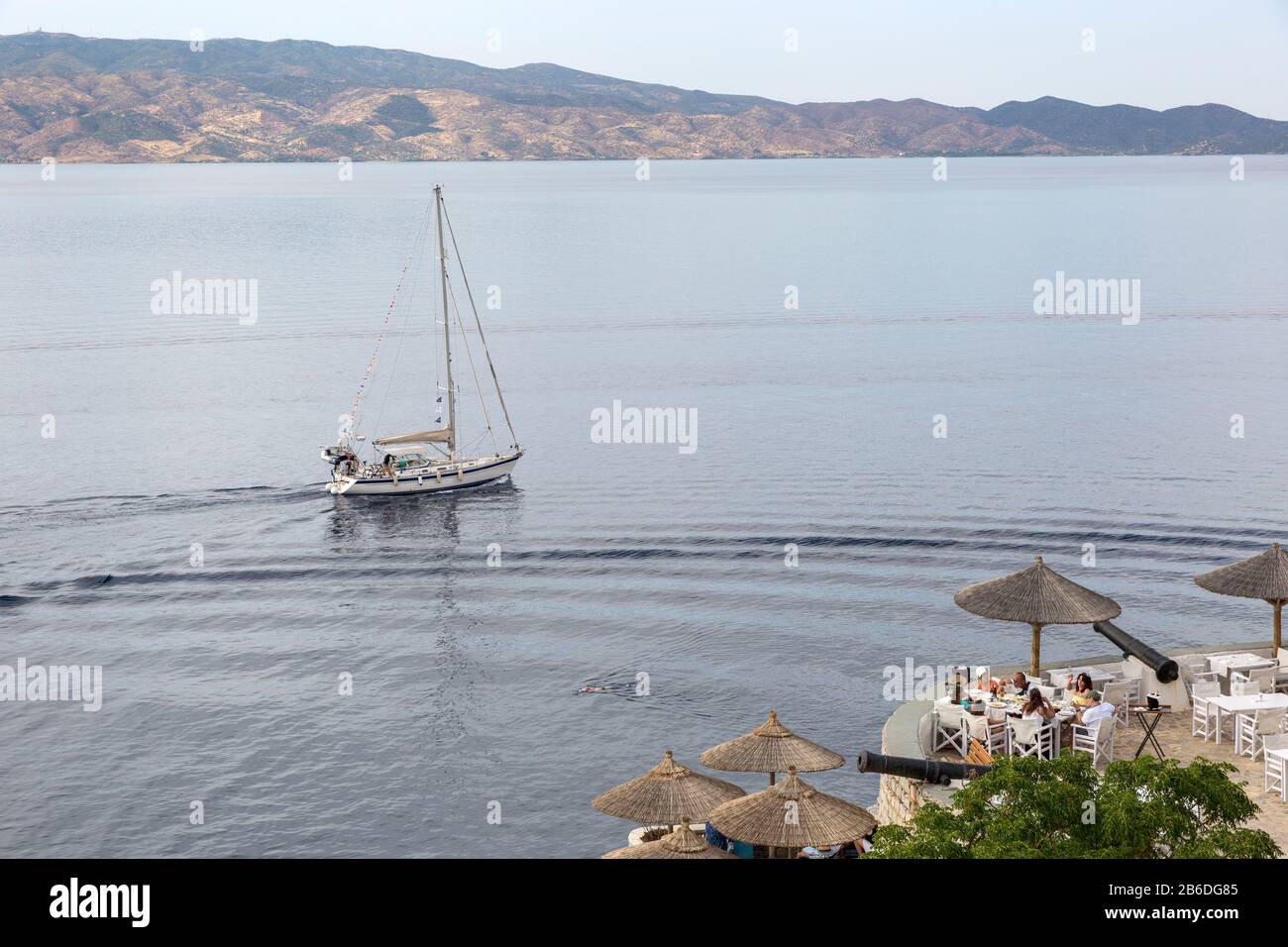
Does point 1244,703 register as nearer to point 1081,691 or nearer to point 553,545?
point 1081,691

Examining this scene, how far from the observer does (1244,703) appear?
21141 millimetres

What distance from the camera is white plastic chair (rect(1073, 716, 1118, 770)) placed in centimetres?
2041

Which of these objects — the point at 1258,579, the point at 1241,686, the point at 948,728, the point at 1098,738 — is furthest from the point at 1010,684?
the point at 1258,579

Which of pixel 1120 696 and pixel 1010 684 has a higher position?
pixel 1010 684

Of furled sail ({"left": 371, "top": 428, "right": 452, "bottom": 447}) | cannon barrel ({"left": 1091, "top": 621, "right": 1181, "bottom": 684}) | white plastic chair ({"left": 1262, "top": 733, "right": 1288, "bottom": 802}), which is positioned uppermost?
furled sail ({"left": 371, "top": 428, "right": 452, "bottom": 447})

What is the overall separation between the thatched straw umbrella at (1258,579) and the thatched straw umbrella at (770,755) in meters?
7.21

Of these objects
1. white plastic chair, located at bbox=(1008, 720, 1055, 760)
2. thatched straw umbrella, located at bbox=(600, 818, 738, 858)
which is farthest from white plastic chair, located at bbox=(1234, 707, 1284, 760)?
thatched straw umbrella, located at bbox=(600, 818, 738, 858)

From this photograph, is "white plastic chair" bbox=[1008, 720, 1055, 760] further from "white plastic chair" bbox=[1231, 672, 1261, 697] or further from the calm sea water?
the calm sea water

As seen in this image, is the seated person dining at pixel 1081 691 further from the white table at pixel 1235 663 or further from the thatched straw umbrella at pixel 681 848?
the thatched straw umbrella at pixel 681 848

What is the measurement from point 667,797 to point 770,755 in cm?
172

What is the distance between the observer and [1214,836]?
12.5 meters

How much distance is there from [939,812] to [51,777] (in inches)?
918

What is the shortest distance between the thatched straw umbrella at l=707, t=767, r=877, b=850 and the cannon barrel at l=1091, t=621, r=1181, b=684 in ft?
19.3

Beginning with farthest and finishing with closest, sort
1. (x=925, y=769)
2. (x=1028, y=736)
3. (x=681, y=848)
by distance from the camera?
1. (x=1028, y=736)
2. (x=925, y=769)
3. (x=681, y=848)
